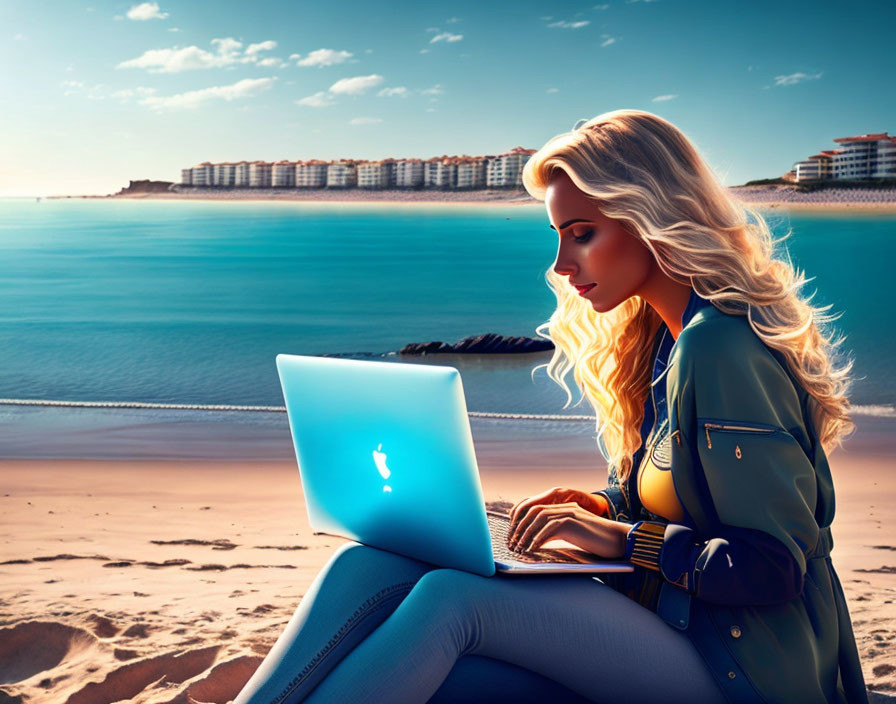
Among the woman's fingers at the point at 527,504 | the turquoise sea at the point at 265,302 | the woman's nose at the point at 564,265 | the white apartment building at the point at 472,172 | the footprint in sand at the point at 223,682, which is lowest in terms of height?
the turquoise sea at the point at 265,302

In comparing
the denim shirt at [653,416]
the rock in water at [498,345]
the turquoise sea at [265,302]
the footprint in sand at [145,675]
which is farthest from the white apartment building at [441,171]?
the denim shirt at [653,416]

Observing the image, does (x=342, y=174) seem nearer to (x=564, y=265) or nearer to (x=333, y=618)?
(x=564, y=265)

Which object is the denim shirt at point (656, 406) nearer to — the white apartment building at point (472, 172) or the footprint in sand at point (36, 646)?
the footprint in sand at point (36, 646)

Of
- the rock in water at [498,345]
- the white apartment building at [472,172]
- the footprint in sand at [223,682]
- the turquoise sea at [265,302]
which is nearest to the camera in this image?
the footprint in sand at [223,682]

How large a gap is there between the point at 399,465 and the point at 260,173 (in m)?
57.0

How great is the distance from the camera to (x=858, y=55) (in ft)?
180

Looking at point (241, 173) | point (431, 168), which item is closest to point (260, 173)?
point (241, 173)

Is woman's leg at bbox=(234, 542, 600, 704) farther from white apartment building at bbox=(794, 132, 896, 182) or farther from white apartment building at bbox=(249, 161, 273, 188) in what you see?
white apartment building at bbox=(249, 161, 273, 188)

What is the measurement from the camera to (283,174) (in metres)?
56.8

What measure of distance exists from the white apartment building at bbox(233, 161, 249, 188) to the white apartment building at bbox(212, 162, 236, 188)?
176 millimetres

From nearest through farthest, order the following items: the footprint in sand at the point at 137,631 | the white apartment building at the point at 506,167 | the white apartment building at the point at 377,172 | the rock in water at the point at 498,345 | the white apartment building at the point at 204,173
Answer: the footprint in sand at the point at 137,631 → the rock in water at the point at 498,345 → the white apartment building at the point at 506,167 → the white apartment building at the point at 377,172 → the white apartment building at the point at 204,173

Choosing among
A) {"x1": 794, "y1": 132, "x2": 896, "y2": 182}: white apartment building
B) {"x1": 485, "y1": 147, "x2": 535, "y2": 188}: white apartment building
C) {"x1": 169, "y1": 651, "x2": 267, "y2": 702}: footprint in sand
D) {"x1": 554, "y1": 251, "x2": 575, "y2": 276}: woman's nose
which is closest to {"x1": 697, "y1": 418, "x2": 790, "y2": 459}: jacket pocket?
{"x1": 554, "y1": 251, "x2": 575, "y2": 276}: woman's nose

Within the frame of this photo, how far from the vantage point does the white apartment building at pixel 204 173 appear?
55.8 meters

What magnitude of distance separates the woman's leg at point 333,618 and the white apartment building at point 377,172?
51378mm
